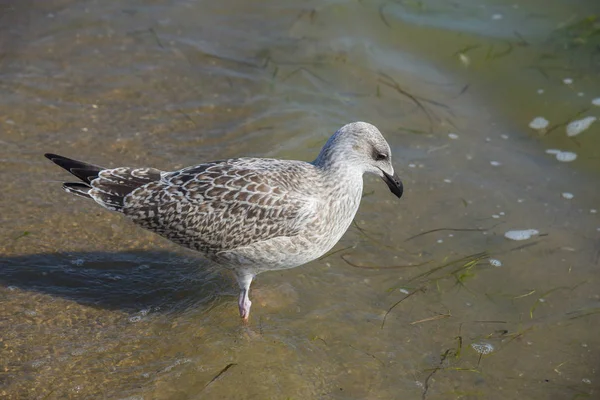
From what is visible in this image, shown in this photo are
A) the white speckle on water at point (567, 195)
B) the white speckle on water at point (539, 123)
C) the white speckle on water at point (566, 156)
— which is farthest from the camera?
the white speckle on water at point (539, 123)

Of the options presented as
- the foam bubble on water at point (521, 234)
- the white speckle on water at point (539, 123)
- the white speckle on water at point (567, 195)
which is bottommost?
the foam bubble on water at point (521, 234)

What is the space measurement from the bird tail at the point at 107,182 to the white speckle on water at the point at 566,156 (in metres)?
4.51

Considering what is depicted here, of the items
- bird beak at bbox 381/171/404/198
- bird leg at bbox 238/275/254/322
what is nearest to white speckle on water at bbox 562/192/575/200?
bird beak at bbox 381/171/404/198

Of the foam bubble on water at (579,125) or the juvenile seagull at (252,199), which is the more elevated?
the juvenile seagull at (252,199)

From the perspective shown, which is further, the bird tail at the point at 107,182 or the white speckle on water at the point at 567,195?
the white speckle on water at the point at 567,195

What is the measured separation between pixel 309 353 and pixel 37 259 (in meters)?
2.37

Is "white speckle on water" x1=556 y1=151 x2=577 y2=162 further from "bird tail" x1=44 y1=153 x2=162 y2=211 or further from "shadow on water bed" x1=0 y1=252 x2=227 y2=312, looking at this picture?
"bird tail" x1=44 y1=153 x2=162 y2=211

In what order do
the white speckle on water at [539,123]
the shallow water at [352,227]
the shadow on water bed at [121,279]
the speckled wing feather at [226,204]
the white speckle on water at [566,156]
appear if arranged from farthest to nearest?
the white speckle on water at [539,123] < the white speckle on water at [566,156] < the shadow on water bed at [121,279] < the shallow water at [352,227] < the speckled wing feather at [226,204]

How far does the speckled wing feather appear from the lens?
5480 mm

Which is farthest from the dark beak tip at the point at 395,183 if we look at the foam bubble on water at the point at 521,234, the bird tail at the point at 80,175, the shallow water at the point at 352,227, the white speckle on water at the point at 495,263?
the bird tail at the point at 80,175

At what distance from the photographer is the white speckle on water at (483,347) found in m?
5.87

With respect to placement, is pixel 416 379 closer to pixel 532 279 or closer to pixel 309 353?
pixel 309 353

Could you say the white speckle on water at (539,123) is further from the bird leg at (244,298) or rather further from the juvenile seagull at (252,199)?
the bird leg at (244,298)

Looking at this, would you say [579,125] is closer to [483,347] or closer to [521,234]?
[521,234]
